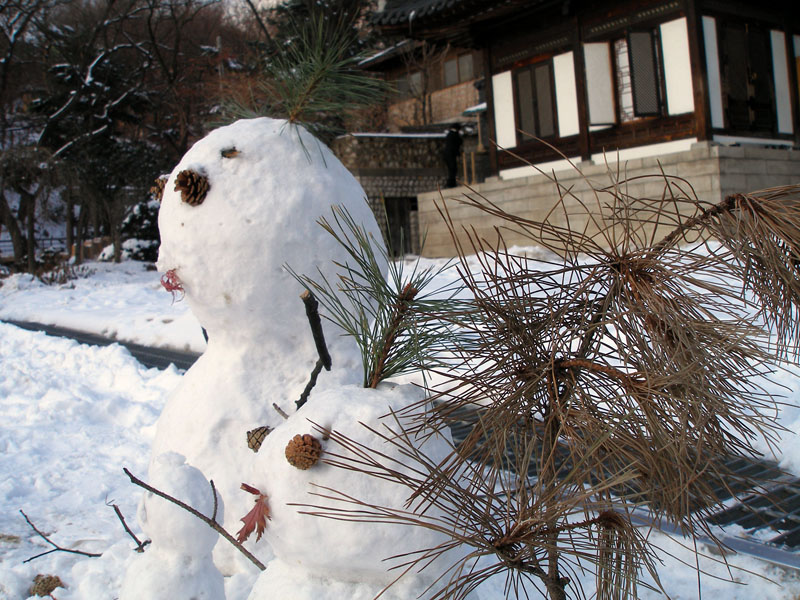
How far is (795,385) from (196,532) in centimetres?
424

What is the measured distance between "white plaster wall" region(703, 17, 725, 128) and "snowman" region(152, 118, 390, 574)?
973 cm

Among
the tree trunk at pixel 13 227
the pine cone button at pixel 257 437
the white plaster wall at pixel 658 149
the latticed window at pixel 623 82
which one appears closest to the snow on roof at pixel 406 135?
the white plaster wall at pixel 658 149

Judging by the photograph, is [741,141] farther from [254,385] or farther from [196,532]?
[196,532]

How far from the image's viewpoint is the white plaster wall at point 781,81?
1162 cm

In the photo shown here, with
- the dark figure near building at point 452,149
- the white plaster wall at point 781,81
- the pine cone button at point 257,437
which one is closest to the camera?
the pine cone button at point 257,437

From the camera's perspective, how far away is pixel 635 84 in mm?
10703

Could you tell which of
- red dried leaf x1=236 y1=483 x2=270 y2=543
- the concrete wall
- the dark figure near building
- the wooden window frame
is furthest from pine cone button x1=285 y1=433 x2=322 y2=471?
the dark figure near building

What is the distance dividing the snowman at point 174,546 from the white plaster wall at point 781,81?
12.6m

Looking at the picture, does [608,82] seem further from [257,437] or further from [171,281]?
[257,437]

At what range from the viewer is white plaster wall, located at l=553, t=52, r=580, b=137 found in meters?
12.0

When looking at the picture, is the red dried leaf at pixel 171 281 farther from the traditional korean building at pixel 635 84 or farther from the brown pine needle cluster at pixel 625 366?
the traditional korean building at pixel 635 84

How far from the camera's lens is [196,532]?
5.50ft

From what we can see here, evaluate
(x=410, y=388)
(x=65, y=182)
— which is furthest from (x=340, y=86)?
(x=65, y=182)

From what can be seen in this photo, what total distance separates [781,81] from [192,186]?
485 inches
